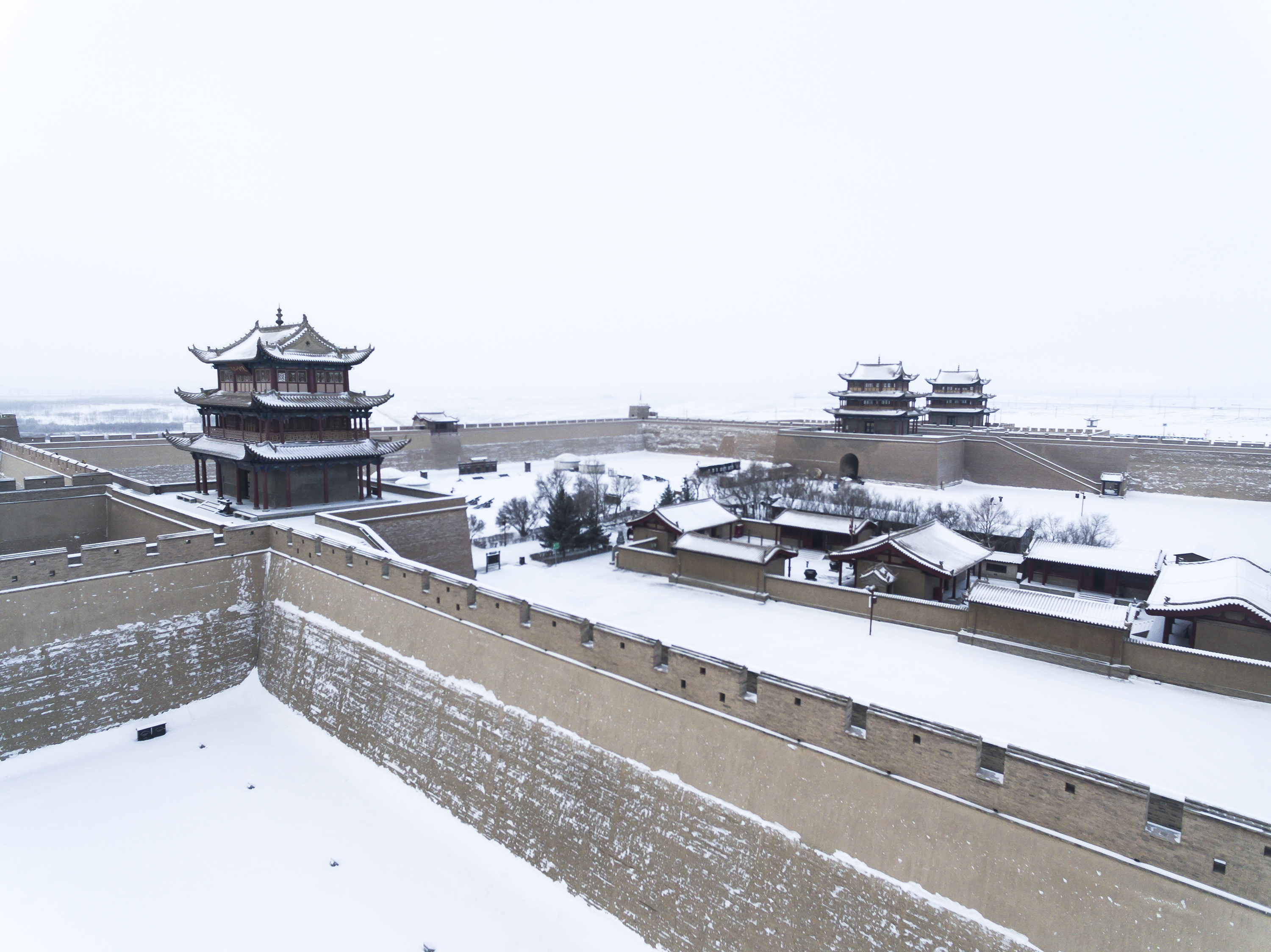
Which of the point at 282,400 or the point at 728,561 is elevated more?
the point at 282,400

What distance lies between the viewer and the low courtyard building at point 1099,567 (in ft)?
54.0

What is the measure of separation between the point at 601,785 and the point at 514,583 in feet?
23.8

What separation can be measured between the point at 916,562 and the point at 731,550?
3982mm

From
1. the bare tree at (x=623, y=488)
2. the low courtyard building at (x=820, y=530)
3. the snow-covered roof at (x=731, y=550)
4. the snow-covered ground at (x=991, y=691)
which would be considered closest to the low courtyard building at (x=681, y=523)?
the snow-covered roof at (x=731, y=550)

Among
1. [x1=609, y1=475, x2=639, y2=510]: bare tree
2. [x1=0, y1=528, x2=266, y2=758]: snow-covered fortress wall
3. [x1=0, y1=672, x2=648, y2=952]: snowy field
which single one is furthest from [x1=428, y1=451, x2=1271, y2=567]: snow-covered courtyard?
[x1=0, y1=672, x2=648, y2=952]: snowy field

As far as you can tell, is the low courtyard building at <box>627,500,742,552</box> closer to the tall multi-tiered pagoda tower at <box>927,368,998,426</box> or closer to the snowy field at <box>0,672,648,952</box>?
the snowy field at <box>0,672,648,952</box>

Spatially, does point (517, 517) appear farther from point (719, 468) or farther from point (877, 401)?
point (877, 401)

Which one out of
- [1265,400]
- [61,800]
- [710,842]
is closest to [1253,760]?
[710,842]

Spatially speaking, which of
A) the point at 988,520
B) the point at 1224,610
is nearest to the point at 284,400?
the point at 1224,610

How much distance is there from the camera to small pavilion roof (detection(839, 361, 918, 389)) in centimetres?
3800

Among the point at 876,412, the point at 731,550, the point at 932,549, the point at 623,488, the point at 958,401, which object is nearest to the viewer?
the point at 932,549

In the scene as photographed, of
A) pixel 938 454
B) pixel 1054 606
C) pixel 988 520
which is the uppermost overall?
pixel 938 454

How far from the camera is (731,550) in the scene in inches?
613

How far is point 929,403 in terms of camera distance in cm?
4547
